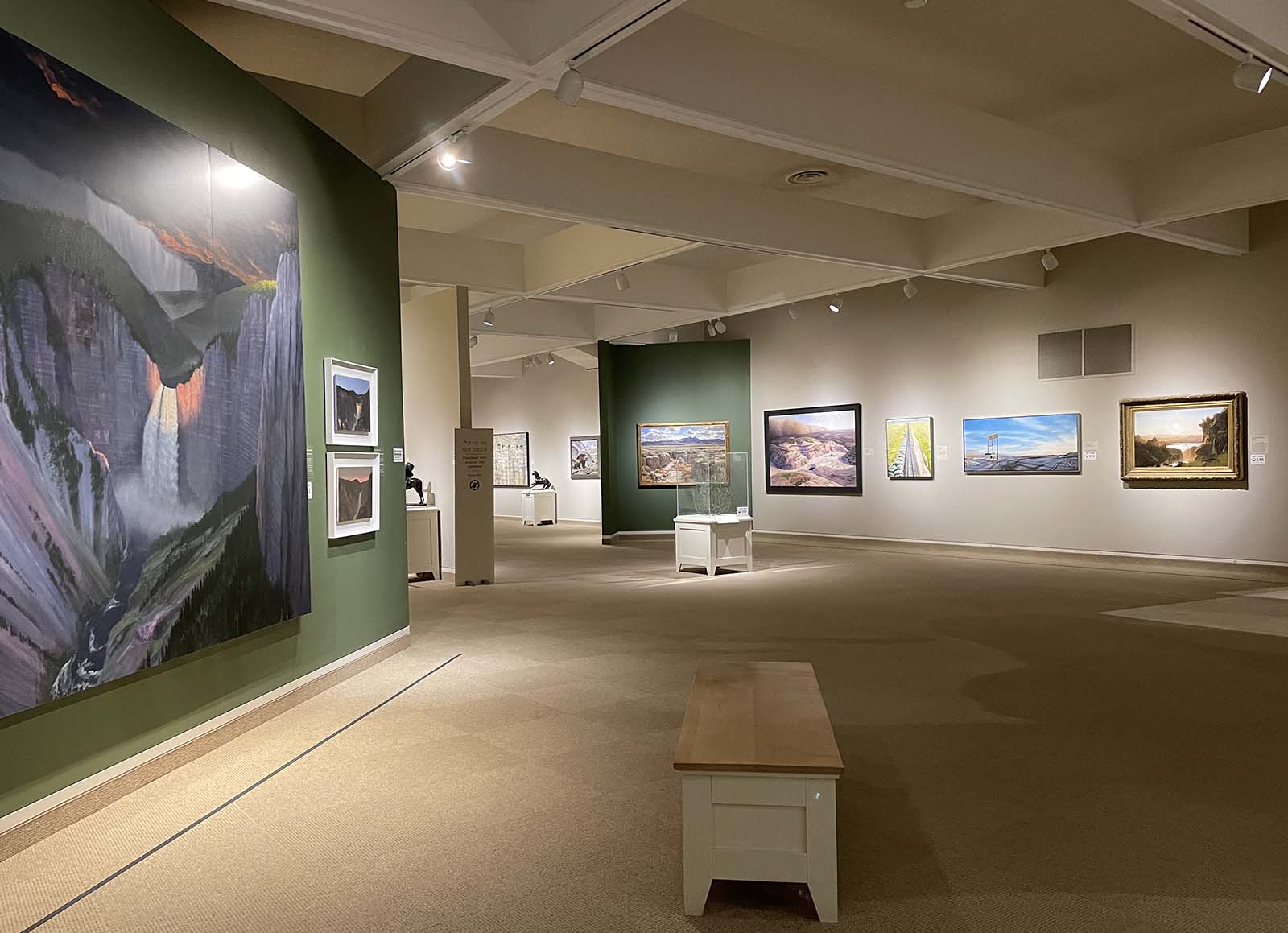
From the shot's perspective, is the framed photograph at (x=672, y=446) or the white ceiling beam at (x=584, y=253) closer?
the white ceiling beam at (x=584, y=253)

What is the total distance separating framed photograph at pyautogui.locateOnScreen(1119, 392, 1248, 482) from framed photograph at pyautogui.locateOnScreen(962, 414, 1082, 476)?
750mm

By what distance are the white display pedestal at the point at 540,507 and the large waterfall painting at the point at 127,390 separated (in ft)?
54.2

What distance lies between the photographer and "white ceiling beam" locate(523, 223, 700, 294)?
10844 millimetres

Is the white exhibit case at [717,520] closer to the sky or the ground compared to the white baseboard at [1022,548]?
closer to the sky

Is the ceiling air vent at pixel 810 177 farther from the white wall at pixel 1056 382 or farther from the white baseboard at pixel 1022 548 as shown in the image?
the white baseboard at pixel 1022 548

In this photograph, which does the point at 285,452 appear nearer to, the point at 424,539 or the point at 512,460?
the point at 424,539

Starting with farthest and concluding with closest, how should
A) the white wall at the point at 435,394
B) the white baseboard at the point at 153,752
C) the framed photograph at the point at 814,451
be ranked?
the framed photograph at the point at 814,451 → the white wall at the point at 435,394 → the white baseboard at the point at 153,752

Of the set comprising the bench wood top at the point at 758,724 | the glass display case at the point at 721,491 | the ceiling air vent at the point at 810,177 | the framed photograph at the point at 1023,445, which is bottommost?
the bench wood top at the point at 758,724

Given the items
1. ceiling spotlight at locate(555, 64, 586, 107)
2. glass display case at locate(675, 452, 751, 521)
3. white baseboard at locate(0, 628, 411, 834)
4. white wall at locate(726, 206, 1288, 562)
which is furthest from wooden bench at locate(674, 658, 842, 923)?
white wall at locate(726, 206, 1288, 562)

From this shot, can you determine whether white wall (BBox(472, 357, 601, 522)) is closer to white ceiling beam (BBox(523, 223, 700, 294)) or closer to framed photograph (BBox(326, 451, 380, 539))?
white ceiling beam (BBox(523, 223, 700, 294))

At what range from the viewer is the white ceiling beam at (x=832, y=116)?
234 inches

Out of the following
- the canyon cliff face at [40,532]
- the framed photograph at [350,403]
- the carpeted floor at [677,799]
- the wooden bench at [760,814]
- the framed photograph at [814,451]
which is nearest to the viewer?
the wooden bench at [760,814]

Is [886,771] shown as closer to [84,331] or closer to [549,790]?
[549,790]

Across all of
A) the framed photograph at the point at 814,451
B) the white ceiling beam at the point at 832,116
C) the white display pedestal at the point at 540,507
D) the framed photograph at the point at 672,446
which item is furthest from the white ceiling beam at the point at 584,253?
the white display pedestal at the point at 540,507
